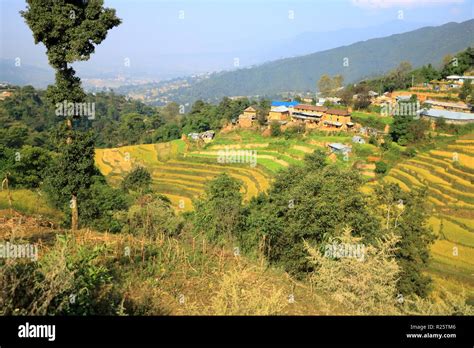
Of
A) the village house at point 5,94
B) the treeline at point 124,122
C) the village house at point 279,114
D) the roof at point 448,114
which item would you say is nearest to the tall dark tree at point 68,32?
the roof at point 448,114

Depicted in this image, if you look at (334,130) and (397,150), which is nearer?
(397,150)

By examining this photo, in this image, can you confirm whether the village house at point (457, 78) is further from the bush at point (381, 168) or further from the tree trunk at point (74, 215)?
the tree trunk at point (74, 215)

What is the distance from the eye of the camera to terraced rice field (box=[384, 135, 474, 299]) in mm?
17375

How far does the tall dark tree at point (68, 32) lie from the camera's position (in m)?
9.13

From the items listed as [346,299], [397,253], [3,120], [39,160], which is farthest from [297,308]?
[3,120]

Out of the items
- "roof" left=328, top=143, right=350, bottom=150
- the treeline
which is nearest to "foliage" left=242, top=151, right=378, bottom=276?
"roof" left=328, top=143, right=350, bottom=150

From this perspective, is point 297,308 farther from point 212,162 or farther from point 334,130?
point 334,130

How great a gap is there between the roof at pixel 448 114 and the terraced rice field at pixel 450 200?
21.0 feet

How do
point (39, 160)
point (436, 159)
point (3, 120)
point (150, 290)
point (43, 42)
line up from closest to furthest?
point (150, 290), point (43, 42), point (39, 160), point (436, 159), point (3, 120)

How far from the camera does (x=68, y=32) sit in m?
9.30

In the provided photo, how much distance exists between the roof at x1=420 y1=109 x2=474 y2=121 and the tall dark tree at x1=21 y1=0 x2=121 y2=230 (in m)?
34.8

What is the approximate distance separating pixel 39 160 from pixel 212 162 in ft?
58.4

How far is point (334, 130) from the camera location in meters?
41.8

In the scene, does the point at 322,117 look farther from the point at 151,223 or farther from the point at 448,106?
the point at 151,223
